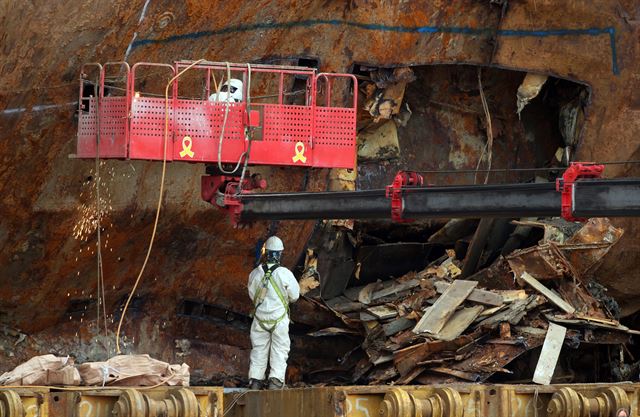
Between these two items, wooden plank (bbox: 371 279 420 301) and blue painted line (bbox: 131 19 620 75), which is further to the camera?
wooden plank (bbox: 371 279 420 301)

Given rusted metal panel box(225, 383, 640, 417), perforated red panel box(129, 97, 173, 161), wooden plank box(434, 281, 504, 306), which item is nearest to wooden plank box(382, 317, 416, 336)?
wooden plank box(434, 281, 504, 306)

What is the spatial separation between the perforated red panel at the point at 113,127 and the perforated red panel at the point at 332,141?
2046 millimetres

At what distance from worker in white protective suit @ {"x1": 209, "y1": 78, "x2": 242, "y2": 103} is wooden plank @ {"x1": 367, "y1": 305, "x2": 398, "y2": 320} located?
4022 mm

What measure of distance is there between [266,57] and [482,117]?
3775 mm

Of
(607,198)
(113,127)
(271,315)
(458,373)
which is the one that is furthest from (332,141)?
(607,198)

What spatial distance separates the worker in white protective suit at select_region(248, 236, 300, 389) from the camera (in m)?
15.4

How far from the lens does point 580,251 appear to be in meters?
17.7

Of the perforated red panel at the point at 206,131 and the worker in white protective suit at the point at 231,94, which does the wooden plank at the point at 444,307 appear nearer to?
the perforated red panel at the point at 206,131

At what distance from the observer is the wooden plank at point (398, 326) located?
17688mm

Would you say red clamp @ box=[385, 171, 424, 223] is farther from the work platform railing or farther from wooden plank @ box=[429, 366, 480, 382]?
wooden plank @ box=[429, 366, 480, 382]

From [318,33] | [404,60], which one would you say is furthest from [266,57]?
[404,60]

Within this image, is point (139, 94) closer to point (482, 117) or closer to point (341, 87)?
point (341, 87)

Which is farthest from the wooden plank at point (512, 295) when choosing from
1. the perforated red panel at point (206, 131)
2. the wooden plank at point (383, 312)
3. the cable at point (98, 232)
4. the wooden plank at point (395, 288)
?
the cable at point (98, 232)

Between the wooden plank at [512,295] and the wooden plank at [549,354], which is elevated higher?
the wooden plank at [512,295]
